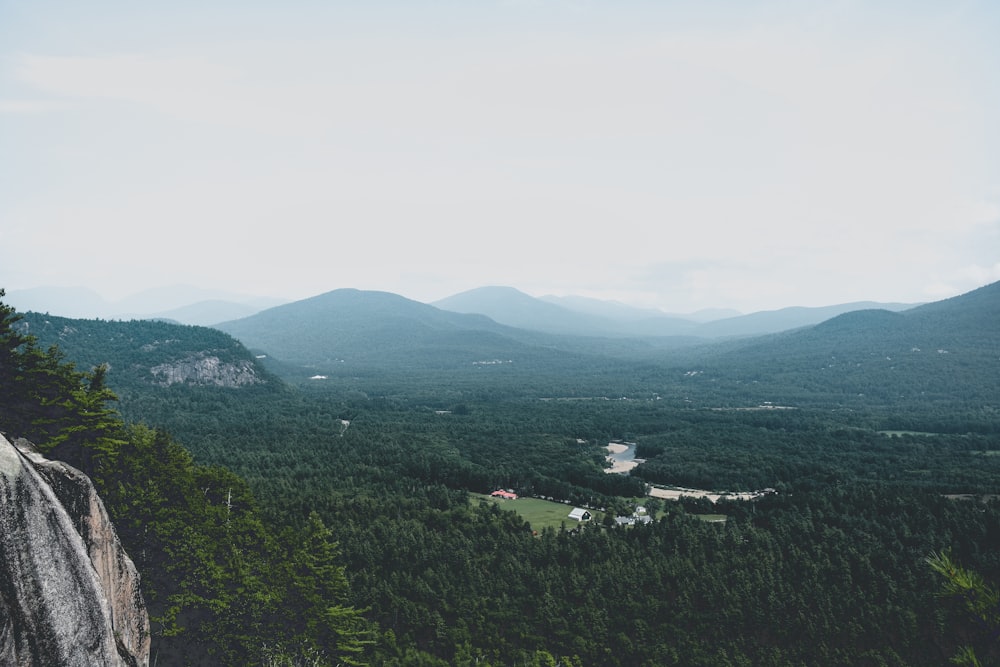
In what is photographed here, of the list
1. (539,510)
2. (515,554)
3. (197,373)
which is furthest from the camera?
(197,373)

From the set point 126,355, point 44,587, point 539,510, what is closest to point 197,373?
point 126,355

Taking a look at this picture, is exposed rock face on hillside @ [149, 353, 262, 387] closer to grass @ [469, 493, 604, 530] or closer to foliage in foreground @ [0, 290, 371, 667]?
grass @ [469, 493, 604, 530]

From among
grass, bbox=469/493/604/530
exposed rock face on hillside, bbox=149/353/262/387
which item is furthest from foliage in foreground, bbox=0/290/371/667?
exposed rock face on hillside, bbox=149/353/262/387

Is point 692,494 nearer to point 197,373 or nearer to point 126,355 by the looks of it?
point 197,373

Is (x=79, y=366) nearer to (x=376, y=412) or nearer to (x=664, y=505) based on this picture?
(x=376, y=412)

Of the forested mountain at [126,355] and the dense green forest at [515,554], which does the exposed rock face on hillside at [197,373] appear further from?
the dense green forest at [515,554]

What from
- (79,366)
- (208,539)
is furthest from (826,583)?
(79,366)

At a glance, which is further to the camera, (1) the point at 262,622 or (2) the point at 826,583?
(2) the point at 826,583

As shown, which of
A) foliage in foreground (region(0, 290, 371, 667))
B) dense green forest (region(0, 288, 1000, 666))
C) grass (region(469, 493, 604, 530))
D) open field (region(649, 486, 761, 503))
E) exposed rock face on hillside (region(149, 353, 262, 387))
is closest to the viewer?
foliage in foreground (region(0, 290, 371, 667))
